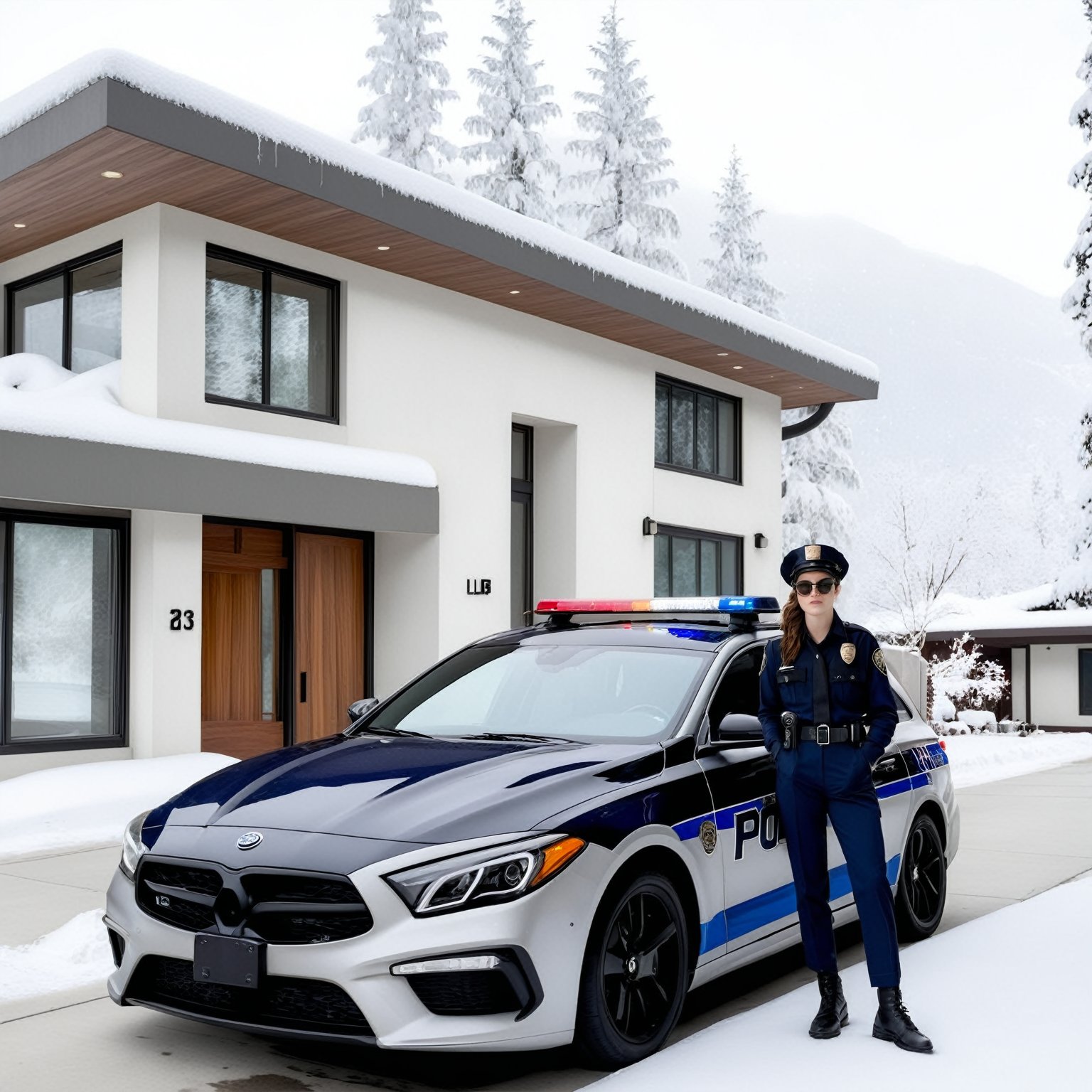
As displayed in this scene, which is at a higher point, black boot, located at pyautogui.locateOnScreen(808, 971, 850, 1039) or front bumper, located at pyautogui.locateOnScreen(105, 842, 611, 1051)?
front bumper, located at pyautogui.locateOnScreen(105, 842, 611, 1051)

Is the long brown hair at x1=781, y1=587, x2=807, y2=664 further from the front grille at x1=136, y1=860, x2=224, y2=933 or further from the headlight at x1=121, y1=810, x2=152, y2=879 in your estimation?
the headlight at x1=121, y1=810, x2=152, y2=879

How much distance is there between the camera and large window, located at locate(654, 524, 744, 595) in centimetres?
2069

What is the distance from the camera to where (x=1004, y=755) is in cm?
2039

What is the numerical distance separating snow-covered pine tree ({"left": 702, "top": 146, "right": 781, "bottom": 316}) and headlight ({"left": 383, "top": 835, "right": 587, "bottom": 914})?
126ft

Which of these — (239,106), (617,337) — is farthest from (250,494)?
(617,337)

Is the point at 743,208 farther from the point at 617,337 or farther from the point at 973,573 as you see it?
the point at 973,573

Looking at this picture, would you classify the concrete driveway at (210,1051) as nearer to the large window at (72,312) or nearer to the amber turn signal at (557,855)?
the amber turn signal at (557,855)

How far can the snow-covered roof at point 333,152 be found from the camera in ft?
38.1

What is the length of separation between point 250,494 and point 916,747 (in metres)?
8.01

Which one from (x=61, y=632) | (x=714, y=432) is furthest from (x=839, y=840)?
(x=714, y=432)

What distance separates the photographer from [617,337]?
63.2 feet

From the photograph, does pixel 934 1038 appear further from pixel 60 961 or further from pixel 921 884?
pixel 60 961

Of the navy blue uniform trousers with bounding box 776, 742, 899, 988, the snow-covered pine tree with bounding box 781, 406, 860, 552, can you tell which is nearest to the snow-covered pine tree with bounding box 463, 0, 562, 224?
the snow-covered pine tree with bounding box 781, 406, 860, 552

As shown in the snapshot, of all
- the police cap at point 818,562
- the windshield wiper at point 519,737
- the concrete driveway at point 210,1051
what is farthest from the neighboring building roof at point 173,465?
the police cap at point 818,562
